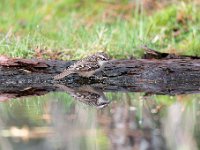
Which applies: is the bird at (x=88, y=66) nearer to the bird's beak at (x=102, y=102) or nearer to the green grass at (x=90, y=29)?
the bird's beak at (x=102, y=102)

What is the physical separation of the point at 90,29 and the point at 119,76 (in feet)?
9.08

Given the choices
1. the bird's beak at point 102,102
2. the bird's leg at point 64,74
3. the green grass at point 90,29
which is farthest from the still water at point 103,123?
the green grass at point 90,29

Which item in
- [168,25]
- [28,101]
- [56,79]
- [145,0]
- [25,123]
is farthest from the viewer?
[145,0]

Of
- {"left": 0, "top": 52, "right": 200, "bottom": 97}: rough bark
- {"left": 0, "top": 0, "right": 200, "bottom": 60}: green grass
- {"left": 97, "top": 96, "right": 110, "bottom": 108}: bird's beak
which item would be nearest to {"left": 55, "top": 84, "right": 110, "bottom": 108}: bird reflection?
{"left": 97, "top": 96, "right": 110, "bottom": 108}: bird's beak

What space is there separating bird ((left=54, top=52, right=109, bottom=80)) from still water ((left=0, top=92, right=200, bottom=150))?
1.43 ft

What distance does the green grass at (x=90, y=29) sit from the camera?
7.63 meters

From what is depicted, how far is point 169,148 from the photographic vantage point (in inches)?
176

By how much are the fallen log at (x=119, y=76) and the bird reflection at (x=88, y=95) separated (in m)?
0.12

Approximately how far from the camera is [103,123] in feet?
16.5

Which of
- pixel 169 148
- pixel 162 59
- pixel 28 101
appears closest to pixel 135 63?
pixel 162 59

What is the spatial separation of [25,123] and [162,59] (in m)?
2.28

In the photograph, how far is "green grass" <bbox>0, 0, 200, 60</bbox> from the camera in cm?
763

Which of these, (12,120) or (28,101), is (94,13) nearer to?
(28,101)

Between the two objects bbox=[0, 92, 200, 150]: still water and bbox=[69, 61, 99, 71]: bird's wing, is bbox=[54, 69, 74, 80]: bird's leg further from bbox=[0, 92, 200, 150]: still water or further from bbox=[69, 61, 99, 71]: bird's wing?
bbox=[0, 92, 200, 150]: still water
